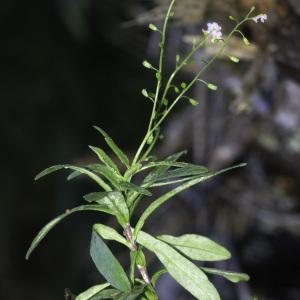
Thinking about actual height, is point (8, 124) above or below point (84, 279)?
above

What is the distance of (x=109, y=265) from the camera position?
640 millimetres

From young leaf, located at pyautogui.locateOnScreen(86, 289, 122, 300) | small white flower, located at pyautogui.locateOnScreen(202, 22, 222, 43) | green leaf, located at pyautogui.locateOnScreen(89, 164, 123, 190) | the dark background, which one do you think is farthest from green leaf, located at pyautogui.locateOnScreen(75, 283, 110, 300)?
the dark background

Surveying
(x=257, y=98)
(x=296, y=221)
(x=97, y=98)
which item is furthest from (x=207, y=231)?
(x=97, y=98)

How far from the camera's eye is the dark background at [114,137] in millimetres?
Result: 1752

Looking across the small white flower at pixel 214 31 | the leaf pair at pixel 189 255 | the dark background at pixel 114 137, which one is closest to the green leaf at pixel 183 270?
the leaf pair at pixel 189 255

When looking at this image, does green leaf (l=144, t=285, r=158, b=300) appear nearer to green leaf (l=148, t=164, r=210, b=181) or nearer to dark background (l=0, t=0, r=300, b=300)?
green leaf (l=148, t=164, r=210, b=181)

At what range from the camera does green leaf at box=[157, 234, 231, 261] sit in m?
0.69

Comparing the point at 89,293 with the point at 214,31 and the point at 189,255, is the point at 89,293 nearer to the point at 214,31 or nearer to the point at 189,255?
the point at 189,255

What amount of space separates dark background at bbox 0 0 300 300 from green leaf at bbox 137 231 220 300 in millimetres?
821

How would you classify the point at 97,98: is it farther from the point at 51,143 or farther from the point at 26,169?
the point at 26,169

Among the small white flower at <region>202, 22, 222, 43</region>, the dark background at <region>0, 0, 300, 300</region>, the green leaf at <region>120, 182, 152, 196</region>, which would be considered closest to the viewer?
the green leaf at <region>120, 182, 152, 196</region>

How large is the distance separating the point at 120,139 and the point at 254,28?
1464mm

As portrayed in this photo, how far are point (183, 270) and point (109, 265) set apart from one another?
0.08m

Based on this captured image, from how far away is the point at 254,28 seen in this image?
1.14 meters
